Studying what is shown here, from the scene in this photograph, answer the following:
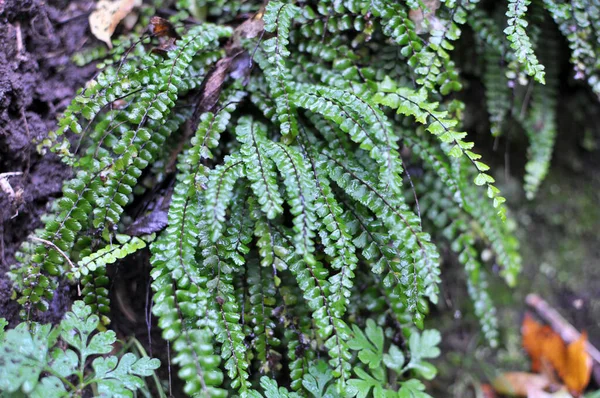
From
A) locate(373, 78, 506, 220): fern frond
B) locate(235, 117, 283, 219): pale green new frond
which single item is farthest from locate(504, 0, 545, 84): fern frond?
locate(235, 117, 283, 219): pale green new frond

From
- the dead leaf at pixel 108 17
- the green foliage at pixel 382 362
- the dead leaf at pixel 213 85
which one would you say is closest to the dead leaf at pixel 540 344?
the green foliage at pixel 382 362

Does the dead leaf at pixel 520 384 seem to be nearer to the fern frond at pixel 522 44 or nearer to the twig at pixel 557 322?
the twig at pixel 557 322

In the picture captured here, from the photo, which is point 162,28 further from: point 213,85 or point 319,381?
point 319,381

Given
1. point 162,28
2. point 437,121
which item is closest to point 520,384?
point 437,121

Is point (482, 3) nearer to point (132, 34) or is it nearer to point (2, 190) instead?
point (132, 34)

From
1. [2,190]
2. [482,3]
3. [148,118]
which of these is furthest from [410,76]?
[2,190]

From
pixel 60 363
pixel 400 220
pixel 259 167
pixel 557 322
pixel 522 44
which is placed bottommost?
pixel 557 322

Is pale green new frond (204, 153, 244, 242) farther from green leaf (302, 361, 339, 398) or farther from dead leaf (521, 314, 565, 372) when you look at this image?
dead leaf (521, 314, 565, 372)

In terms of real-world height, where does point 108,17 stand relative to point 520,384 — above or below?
above
